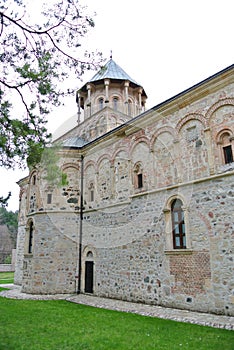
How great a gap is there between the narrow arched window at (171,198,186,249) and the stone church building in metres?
0.03

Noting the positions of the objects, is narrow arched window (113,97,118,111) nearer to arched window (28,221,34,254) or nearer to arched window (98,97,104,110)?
arched window (98,97,104,110)

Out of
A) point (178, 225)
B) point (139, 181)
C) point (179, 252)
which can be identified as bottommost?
point (179, 252)

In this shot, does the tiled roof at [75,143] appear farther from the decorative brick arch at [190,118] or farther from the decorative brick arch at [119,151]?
the decorative brick arch at [190,118]

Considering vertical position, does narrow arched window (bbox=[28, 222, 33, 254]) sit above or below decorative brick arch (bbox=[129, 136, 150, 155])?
below

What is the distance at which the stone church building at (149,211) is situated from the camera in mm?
7750

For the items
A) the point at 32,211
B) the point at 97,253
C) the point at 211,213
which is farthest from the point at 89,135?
the point at 211,213

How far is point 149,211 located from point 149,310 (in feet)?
10.5

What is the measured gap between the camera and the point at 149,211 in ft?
31.6

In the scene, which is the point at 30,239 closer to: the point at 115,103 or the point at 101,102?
the point at 101,102

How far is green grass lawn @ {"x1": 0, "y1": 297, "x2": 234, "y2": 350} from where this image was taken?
520 cm

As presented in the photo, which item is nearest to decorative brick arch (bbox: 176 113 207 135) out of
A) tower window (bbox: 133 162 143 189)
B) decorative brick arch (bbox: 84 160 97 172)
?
tower window (bbox: 133 162 143 189)

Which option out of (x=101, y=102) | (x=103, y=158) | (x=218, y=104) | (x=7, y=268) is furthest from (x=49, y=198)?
(x=7, y=268)

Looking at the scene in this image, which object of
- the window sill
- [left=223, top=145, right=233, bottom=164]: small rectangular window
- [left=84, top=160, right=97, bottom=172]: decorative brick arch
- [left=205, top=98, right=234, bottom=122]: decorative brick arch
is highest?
[left=205, top=98, right=234, bottom=122]: decorative brick arch

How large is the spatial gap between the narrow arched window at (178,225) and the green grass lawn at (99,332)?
242cm
